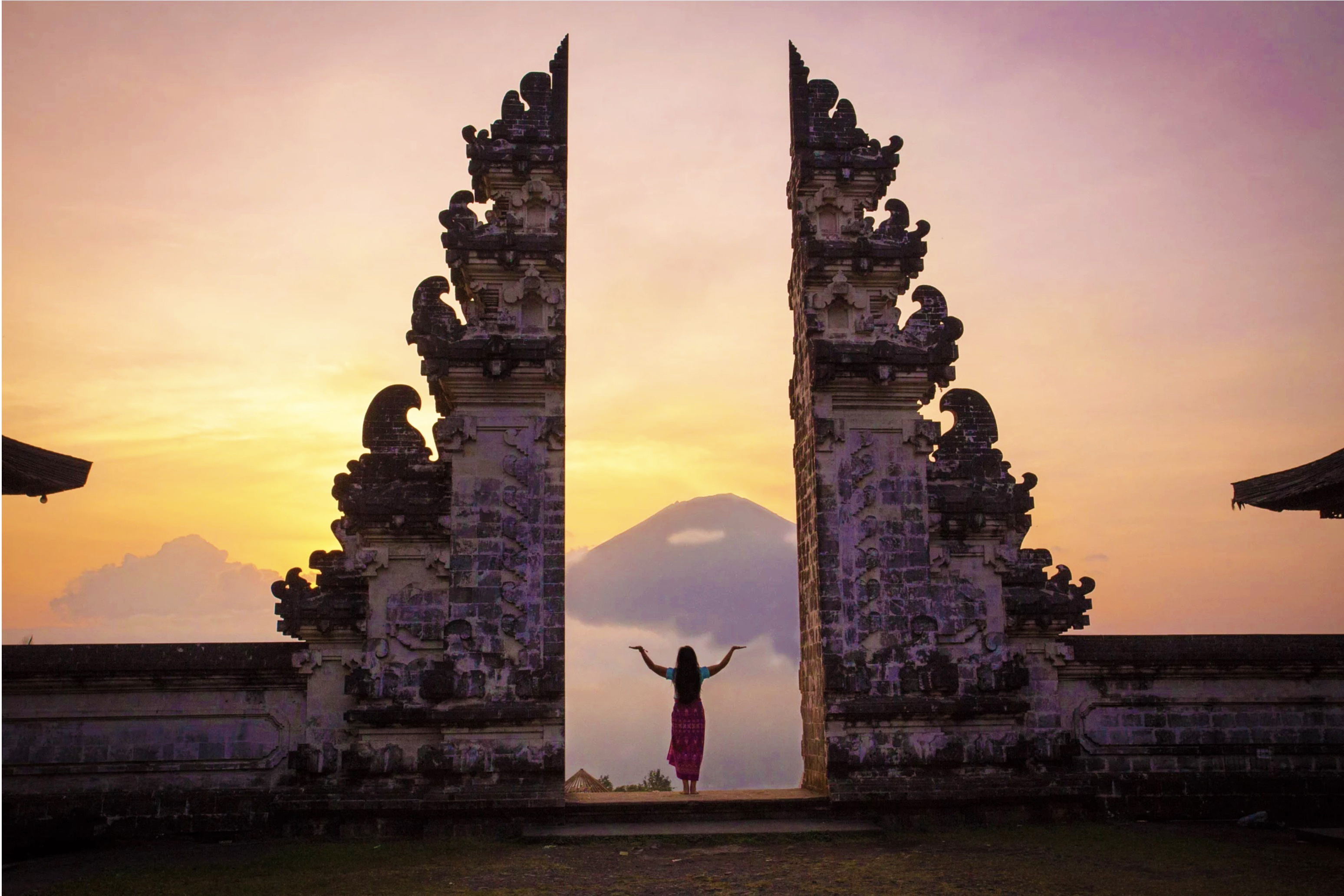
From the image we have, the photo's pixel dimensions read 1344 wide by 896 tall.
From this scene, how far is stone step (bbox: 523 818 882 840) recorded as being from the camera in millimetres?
11820

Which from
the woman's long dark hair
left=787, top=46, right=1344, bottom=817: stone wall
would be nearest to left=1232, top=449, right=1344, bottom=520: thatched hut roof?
left=787, top=46, right=1344, bottom=817: stone wall

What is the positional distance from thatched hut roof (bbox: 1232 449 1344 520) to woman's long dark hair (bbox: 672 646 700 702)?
6.62 metres

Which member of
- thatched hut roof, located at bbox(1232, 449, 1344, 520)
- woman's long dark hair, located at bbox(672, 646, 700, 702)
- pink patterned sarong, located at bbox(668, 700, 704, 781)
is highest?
thatched hut roof, located at bbox(1232, 449, 1344, 520)

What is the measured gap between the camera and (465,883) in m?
9.83

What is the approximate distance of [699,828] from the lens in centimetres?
1208

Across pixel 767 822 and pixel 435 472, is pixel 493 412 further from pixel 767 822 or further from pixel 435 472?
pixel 767 822

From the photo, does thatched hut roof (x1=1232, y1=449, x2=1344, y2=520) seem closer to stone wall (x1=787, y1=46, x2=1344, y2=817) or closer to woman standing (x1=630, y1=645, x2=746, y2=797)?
stone wall (x1=787, y1=46, x2=1344, y2=817)

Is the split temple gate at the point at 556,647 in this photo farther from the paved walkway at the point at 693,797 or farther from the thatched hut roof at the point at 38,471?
the thatched hut roof at the point at 38,471

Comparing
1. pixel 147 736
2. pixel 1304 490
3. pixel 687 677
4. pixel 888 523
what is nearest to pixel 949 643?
pixel 888 523

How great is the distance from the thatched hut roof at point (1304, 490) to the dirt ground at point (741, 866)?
355cm

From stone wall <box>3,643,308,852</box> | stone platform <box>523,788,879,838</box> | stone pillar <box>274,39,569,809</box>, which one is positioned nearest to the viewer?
stone platform <box>523,788,879,838</box>

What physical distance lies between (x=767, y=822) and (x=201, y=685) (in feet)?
22.6

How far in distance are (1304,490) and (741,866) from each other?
670 centimetres

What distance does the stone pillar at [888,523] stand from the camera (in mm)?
13320
